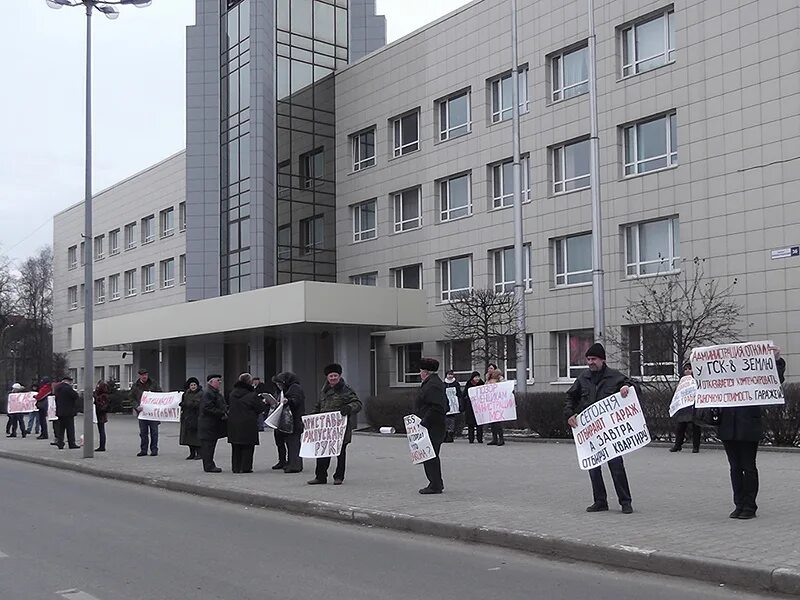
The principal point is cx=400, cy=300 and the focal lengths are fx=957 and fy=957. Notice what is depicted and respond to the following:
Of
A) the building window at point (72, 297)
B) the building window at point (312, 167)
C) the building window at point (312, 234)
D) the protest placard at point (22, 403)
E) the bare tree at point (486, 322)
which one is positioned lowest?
the protest placard at point (22, 403)

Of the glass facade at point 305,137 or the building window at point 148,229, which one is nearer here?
the glass facade at point 305,137

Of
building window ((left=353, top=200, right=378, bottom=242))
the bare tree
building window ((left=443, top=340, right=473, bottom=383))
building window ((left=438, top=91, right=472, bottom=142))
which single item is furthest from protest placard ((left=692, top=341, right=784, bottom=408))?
building window ((left=353, top=200, right=378, bottom=242))

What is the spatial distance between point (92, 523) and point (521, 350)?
1881cm

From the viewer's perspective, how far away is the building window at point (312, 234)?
1694 inches

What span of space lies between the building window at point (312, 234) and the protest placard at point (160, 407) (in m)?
22.5

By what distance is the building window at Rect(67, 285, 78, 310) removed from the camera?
71625 mm

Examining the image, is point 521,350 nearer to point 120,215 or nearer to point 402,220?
point 402,220

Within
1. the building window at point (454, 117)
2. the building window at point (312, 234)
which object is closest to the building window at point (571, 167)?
the building window at point (454, 117)

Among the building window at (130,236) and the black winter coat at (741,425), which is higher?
the building window at (130,236)

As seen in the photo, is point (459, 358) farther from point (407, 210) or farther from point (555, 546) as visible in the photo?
point (555, 546)

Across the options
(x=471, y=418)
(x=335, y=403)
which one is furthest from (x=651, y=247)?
(x=335, y=403)

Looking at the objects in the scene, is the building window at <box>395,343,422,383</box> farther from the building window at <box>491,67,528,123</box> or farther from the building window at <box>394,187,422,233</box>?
the building window at <box>491,67,528,123</box>

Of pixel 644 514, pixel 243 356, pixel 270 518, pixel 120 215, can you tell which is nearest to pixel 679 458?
pixel 644 514

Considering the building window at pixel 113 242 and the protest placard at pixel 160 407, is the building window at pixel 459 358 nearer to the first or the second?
the protest placard at pixel 160 407
